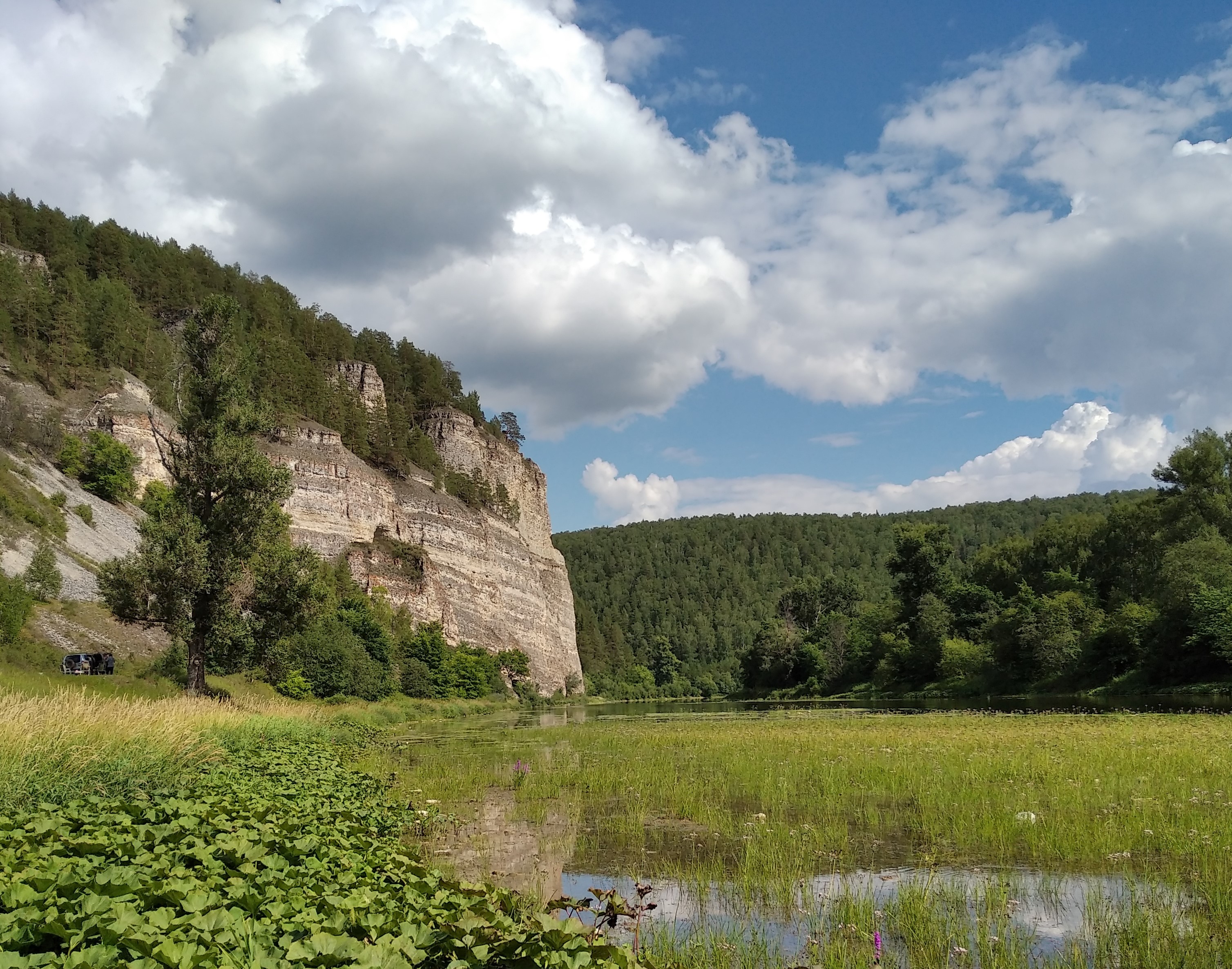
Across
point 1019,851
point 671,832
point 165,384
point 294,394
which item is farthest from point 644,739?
point 294,394

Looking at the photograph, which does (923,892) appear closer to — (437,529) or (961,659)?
(961,659)

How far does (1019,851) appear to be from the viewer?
9078 millimetres

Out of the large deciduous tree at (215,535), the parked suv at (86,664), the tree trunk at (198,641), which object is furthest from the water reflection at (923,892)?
the parked suv at (86,664)

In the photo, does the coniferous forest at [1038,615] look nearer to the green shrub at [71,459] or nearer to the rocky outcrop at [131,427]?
the rocky outcrop at [131,427]

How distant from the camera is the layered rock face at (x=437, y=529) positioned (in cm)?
7144

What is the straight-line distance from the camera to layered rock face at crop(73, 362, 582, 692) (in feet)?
234

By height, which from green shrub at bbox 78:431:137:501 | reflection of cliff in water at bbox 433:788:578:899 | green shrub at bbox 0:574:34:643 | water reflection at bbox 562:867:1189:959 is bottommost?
reflection of cliff in water at bbox 433:788:578:899

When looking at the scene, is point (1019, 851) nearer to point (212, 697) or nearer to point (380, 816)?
point (380, 816)

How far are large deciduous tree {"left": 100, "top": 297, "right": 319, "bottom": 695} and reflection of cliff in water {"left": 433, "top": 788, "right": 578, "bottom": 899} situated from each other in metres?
19.2

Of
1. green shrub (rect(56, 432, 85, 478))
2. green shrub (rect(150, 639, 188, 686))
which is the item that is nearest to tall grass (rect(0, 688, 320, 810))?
green shrub (rect(150, 639, 188, 686))

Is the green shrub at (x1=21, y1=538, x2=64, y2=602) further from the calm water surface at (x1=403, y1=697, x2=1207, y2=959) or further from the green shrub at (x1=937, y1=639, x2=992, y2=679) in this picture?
the green shrub at (x1=937, y1=639, x2=992, y2=679)

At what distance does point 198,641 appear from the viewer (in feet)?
93.7

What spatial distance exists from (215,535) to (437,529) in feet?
183

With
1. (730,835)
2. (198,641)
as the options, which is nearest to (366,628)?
(198,641)
